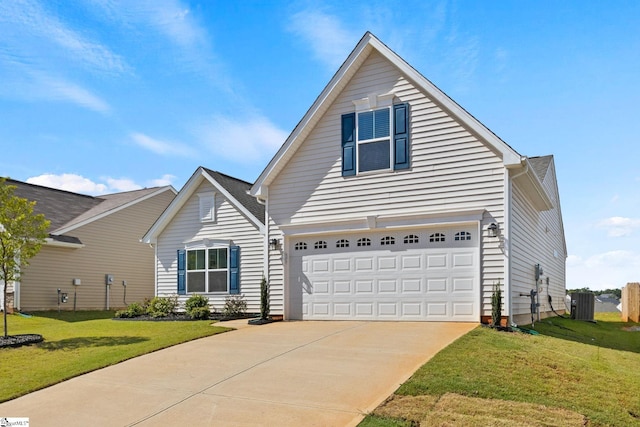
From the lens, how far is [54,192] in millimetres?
26625

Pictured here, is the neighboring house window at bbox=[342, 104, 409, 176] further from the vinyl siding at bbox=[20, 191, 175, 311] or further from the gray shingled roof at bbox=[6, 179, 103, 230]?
the gray shingled roof at bbox=[6, 179, 103, 230]

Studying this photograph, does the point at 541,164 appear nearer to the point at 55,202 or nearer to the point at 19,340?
the point at 19,340

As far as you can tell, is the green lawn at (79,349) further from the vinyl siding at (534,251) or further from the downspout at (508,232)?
the vinyl siding at (534,251)

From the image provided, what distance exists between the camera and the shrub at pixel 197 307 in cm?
1641

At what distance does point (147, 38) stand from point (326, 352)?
8.73 meters

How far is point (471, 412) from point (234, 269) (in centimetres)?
1284

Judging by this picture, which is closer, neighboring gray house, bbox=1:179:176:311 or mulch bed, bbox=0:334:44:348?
mulch bed, bbox=0:334:44:348

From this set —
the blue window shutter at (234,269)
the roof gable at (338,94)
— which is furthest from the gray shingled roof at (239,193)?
the roof gable at (338,94)

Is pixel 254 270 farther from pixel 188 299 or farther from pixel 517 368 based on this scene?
pixel 517 368

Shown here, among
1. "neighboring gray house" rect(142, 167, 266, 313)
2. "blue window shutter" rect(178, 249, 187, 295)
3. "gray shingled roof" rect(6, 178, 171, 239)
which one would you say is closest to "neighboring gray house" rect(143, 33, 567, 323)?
"neighboring gray house" rect(142, 167, 266, 313)

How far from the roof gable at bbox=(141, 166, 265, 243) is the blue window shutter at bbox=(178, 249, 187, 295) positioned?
141 centimetres

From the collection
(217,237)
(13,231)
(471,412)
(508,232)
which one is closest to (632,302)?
(508,232)

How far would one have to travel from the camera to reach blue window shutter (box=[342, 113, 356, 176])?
14.1 meters

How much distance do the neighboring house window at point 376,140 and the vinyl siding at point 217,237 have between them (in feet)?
16.8
